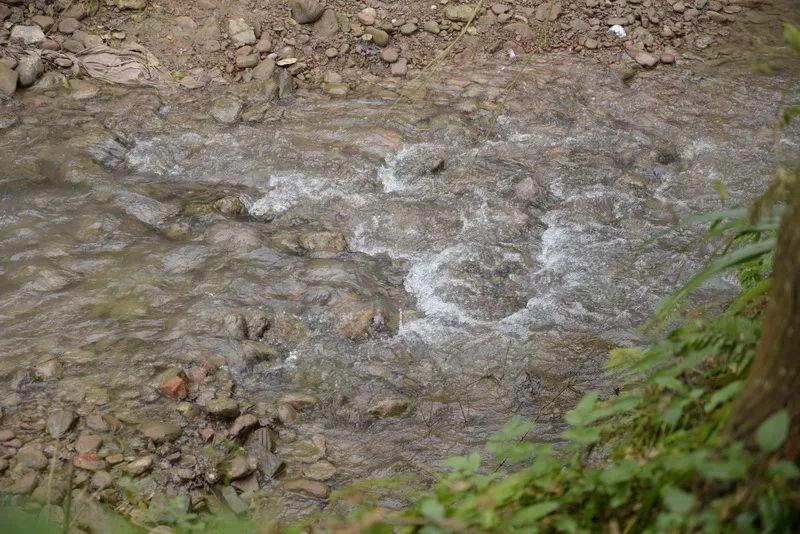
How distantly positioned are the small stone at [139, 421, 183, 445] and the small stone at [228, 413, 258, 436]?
0.21m

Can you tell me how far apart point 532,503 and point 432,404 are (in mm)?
2005

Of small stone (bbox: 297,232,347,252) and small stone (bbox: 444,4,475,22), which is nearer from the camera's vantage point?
small stone (bbox: 297,232,347,252)

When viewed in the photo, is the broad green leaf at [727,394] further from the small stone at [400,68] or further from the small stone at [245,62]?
the small stone at [245,62]

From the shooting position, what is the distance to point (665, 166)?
5309 millimetres

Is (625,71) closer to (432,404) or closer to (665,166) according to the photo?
(665,166)

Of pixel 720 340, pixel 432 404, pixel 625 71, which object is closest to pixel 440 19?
pixel 625 71

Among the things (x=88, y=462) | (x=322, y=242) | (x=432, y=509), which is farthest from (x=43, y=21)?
(x=432, y=509)

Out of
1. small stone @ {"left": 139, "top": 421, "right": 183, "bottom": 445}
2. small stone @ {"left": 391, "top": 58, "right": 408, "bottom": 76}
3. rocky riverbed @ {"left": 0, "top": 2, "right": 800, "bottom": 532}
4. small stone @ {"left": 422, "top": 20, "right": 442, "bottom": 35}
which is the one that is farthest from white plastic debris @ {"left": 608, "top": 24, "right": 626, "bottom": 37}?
small stone @ {"left": 139, "top": 421, "right": 183, "bottom": 445}

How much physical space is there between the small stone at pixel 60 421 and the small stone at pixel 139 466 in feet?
1.03

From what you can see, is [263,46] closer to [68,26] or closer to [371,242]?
[68,26]

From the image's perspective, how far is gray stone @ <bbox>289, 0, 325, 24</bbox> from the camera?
20.7ft

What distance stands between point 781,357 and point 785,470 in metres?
0.18

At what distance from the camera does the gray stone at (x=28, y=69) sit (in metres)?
5.58

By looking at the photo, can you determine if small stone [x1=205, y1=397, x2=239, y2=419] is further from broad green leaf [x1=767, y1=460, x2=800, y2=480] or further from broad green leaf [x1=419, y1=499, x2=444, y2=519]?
broad green leaf [x1=767, y1=460, x2=800, y2=480]
